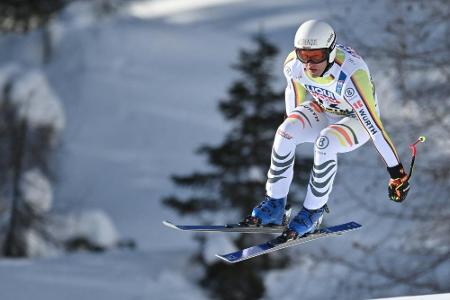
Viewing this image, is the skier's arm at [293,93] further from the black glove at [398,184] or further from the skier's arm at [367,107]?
the black glove at [398,184]

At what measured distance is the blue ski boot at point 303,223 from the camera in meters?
9.23

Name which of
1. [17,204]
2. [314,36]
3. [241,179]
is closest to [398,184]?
[314,36]

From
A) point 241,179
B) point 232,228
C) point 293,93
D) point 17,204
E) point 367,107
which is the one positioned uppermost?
point 293,93

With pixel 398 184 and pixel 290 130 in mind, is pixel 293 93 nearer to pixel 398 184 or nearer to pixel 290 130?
pixel 290 130

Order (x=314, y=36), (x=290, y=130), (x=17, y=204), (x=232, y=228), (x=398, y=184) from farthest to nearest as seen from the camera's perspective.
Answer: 1. (x=17, y=204)
2. (x=232, y=228)
3. (x=290, y=130)
4. (x=398, y=184)
5. (x=314, y=36)

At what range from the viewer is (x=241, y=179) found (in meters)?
21.1

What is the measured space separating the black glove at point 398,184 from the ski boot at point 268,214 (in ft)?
3.80

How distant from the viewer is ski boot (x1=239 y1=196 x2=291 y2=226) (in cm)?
938

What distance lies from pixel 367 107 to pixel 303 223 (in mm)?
1283

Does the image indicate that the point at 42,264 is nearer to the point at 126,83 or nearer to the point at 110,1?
the point at 126,83

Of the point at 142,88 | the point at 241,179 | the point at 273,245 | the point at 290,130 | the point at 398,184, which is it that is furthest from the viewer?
the point at 142,88

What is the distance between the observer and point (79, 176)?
1631 inches

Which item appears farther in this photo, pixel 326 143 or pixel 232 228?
pixel 232 228

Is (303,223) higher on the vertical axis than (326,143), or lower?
lower
